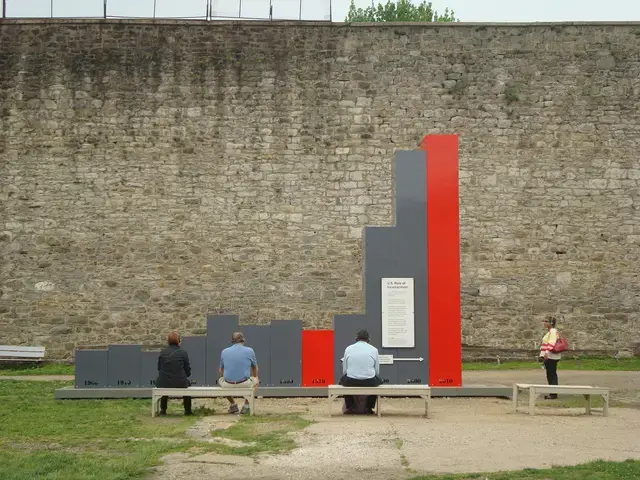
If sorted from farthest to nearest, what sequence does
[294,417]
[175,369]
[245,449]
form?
[175,369] < [294,417] < [245,449]

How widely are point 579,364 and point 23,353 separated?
10445mm

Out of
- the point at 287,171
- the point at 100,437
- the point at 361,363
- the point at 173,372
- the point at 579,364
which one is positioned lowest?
the point at 100,437

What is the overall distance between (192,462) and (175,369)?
12.2ft

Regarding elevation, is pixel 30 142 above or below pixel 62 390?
above

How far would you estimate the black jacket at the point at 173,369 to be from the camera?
35.6ft

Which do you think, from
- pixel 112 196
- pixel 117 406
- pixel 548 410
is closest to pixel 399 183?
pixel 548 410

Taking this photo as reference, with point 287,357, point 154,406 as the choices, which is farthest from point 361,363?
point 154,406

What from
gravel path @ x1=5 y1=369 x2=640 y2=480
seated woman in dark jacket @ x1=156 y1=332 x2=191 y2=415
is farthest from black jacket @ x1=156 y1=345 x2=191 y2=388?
gravel path @ x1=5 y1=369 x2=640 y2=480

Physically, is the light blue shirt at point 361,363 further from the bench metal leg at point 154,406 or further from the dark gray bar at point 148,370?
the dark gray bar at point 148,370

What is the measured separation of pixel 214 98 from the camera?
1800 cm

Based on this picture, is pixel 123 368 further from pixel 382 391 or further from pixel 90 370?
pixel 382 391

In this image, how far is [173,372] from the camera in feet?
35.7

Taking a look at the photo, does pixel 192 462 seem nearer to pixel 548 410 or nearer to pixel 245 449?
pixel 245 449

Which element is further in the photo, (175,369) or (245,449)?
(175,369)
